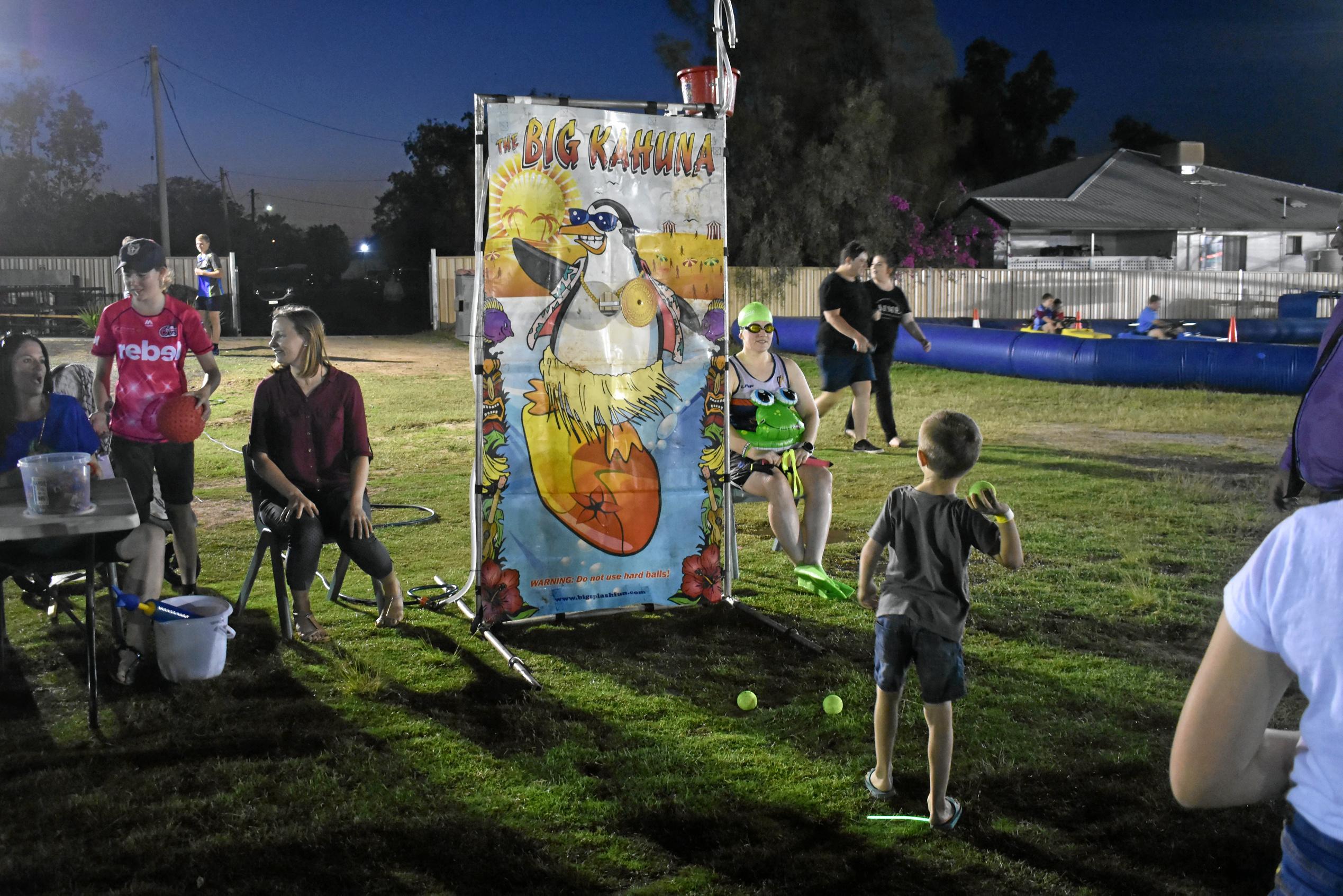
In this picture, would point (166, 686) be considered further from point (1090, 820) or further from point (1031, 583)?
point (1031, 583)

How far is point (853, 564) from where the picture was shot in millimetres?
6555

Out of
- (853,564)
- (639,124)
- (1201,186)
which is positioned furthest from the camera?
(1201,186)

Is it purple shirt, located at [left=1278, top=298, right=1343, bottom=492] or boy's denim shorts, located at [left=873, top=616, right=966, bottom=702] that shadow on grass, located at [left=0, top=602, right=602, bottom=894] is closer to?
boy's denim shorts, located at [left=873, top=616, right=966, bottom=702]

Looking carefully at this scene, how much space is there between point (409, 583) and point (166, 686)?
1.73 meters

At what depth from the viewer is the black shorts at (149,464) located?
17.9ft

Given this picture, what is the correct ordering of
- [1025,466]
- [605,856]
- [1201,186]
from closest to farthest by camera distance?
[605,856], [1025,466], [1201,186]

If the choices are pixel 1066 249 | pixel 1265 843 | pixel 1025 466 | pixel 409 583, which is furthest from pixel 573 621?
pixel 1066 249

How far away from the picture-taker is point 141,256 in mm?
5348

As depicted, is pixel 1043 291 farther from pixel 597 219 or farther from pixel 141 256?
pixel 141 256

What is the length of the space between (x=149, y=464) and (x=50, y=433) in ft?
1.92

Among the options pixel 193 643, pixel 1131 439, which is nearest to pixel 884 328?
pixel 1131 439

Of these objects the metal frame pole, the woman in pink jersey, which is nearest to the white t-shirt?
the metal frame pole

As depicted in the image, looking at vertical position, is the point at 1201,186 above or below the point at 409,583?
above

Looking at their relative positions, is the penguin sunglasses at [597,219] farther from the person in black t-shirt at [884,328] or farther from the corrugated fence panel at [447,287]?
the corrugated fence panel at [447,287]
